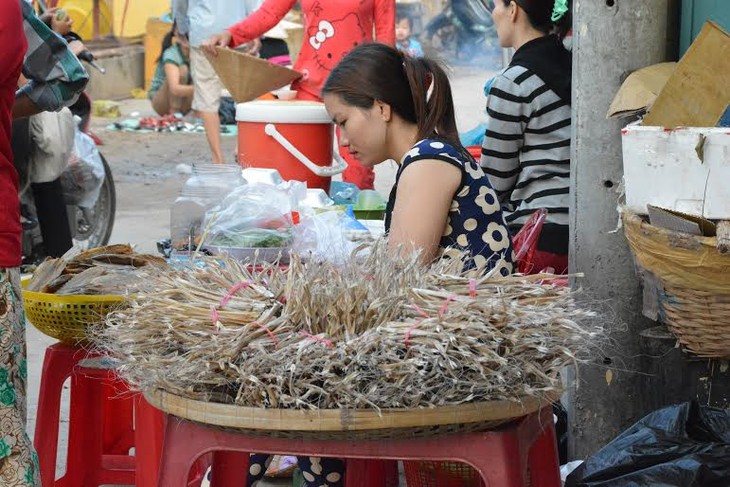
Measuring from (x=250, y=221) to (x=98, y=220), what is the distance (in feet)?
12.5

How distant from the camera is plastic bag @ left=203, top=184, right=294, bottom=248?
3.41m

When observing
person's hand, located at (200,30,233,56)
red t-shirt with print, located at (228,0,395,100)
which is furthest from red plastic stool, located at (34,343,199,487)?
red t-shirt with print, located at (228,0,395,100)

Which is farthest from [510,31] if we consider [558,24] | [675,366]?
[675,366]

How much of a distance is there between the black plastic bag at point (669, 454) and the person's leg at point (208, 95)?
6.54 m

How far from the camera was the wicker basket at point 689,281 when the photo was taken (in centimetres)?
244

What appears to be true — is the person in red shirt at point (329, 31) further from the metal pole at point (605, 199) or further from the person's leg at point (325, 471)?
the person's leg at point (325, 471)

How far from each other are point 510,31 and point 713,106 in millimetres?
1581

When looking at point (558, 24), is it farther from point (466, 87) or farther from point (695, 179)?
point (466, 87)

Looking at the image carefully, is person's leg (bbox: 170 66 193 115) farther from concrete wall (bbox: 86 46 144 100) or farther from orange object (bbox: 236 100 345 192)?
orange object (bbox: 236 100 345 192)

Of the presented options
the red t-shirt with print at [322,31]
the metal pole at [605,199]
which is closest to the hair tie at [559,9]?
the metal pole at [605,199]

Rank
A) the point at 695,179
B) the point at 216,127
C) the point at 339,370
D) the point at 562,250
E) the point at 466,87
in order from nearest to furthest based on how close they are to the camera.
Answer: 1. the point at 339,370
2. the point at 695,179
3. the point at 562,250
4. the point at 216,127
5. the point at 466,87

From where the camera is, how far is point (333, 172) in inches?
193

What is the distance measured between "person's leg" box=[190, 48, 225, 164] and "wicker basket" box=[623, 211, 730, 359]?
21.8 feet

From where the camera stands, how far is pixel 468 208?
2803 millimetres
